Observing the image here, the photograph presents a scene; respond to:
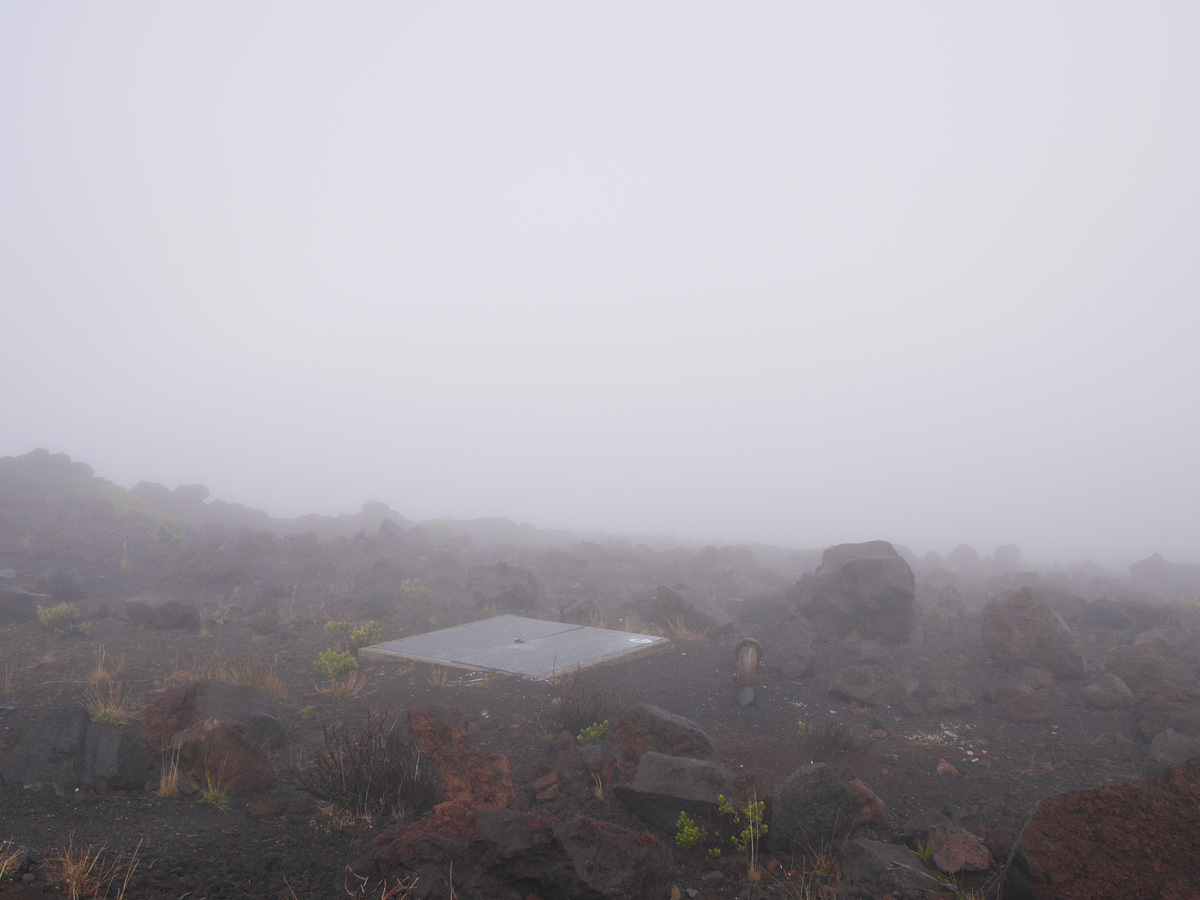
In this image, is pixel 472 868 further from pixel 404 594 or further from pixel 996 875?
pixel 404 594

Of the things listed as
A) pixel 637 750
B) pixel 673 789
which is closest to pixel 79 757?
pixel 637 750

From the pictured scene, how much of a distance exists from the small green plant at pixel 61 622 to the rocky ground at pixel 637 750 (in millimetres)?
120

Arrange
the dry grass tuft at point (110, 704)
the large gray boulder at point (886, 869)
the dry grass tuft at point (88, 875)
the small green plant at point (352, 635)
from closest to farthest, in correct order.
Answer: the dry grass tuft at point (88, 875), the large gray boulder at point (886, 869), the dry grass tuft at point (110, 704), the small green plant at point (352, 635)

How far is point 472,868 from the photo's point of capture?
3.34 meters

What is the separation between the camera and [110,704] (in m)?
6.39

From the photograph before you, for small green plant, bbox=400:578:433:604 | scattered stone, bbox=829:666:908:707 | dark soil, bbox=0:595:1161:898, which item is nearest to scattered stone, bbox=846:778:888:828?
dark soil, bbox=0:595:1161:898

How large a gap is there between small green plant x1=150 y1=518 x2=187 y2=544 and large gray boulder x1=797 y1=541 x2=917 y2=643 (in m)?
18.3

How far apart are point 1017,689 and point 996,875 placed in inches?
181

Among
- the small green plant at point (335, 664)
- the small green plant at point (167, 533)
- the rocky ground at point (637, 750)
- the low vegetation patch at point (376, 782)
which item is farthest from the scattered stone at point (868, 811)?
the small green plant at point (167, 533)

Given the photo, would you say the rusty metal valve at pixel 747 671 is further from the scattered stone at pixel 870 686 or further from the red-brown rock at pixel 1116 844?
the red-brown rock at pixel 1116 844

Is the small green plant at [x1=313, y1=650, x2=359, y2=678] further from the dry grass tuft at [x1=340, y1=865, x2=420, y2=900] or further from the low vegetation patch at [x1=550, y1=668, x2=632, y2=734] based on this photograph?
the dry grass tuft at [x1=340, y1=865, x2=420, y2=900]

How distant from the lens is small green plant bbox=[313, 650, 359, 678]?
28.1 ft

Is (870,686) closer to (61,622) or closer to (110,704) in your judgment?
(110,704)

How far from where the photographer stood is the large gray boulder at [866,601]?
11.0 metres
